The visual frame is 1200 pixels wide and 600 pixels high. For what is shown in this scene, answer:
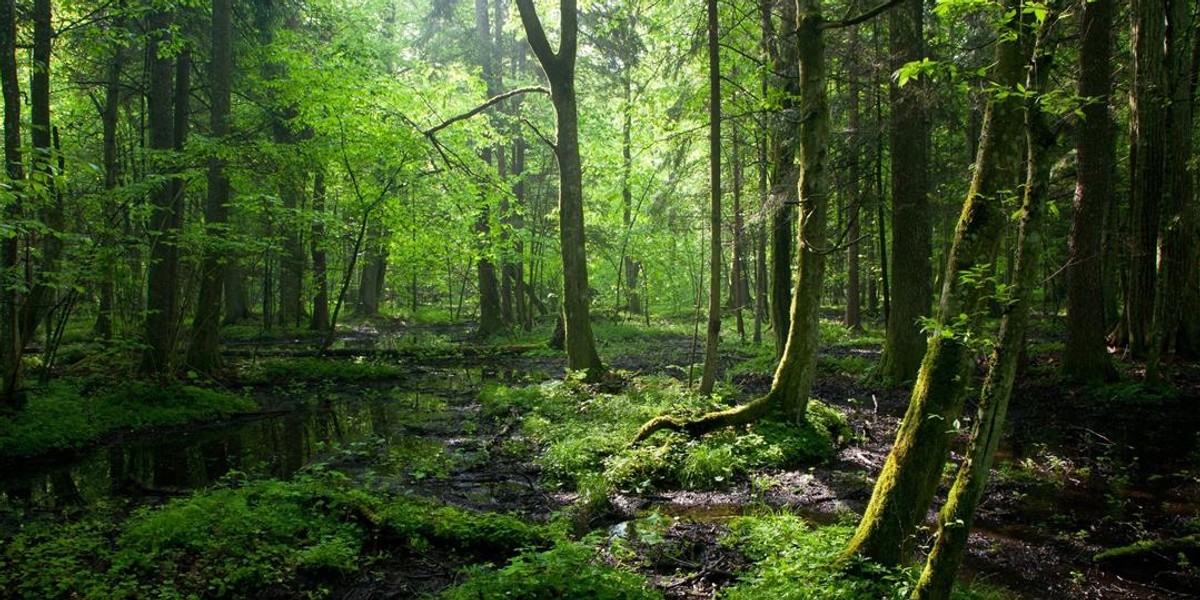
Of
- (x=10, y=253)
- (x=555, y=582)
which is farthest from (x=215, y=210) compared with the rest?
(x=555, y=582)

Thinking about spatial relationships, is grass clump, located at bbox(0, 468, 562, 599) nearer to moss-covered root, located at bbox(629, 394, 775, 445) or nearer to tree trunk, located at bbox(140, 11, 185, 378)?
moss-covered root, located at bbox(629, 394, 775, 445)

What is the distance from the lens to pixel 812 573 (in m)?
4.43

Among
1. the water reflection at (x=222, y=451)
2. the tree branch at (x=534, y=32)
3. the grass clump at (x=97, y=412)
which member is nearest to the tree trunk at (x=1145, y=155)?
the tree branch at (x=534, y=32)

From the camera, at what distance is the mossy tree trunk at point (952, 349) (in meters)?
3.86

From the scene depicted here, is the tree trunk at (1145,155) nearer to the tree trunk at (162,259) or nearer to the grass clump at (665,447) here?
the grass clump at (665,447)

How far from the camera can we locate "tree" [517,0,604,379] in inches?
495

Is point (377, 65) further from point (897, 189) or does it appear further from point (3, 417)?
point (897, 189)

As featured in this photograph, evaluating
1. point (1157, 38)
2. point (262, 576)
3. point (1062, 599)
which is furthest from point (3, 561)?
point (1157, 38)

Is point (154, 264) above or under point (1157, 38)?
under

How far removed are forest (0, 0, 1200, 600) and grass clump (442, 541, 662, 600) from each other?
37mm

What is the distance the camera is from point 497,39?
2505cm

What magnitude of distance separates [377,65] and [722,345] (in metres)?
14.3

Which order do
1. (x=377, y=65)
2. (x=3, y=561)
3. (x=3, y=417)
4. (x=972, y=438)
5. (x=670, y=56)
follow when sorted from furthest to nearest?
(x=377, y=65) < (x=670, y=56) < (x=3, y=417) < (x=3, y=561) < (x=972, y=438)

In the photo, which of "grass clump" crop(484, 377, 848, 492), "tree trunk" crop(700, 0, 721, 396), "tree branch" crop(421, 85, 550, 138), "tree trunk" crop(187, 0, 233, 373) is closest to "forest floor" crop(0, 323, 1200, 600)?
"grass clump" crop(484, 377, 848, 492)
